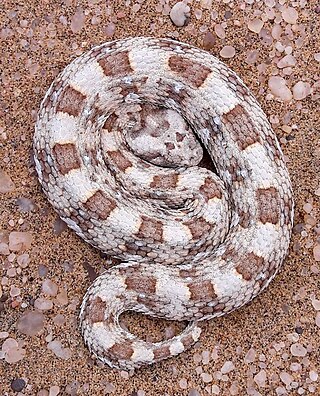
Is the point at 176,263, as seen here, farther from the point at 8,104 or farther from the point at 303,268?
the point at 8,104

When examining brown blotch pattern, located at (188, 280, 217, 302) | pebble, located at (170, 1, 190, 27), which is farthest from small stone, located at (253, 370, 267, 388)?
pebble, located at (170, 1, 190, 27)

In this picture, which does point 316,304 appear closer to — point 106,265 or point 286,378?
point 286,378

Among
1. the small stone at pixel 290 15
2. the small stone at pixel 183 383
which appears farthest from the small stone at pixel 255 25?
the small stone at pixel 183 383

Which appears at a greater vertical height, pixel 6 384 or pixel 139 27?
pixel 139 27

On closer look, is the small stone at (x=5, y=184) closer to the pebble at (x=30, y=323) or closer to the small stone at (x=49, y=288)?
the small stone at (x=49, y=288)

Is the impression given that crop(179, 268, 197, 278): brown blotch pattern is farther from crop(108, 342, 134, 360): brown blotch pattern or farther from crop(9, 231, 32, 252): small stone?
crop(9, 231, 32, 252): small stone

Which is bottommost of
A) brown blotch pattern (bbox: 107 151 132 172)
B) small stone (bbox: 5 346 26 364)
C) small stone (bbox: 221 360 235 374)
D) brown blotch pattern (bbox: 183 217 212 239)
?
small stone (bbox: 221 360 235 374)

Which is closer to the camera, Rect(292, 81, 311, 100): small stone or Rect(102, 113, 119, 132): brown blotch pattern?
Rect(102, 113, 119, 132): brown blotch pattern

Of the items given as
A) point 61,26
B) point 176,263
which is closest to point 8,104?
point 61,26
